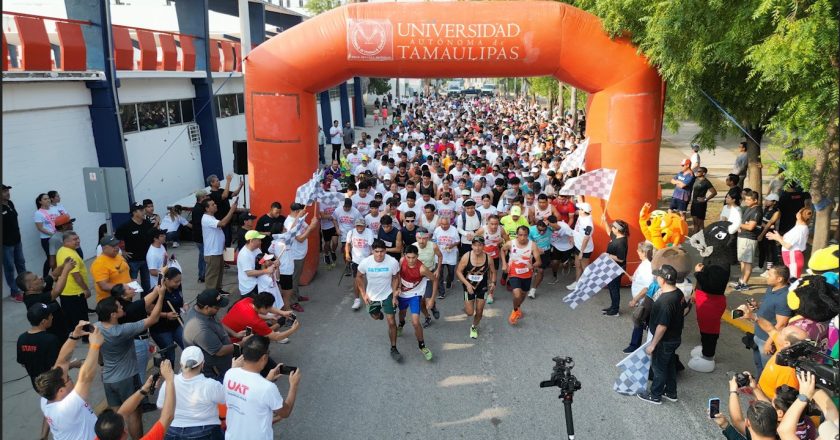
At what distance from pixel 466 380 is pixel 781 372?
3112 millimetres

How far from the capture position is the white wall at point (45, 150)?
9391mm

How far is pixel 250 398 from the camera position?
4121 millimetres

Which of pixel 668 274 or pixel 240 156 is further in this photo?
pixel 240 156

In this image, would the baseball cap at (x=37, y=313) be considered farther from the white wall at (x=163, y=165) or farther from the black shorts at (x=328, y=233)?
the white wall at (x=163, y=165)

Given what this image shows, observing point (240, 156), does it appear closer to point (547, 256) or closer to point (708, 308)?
point (547, 256)

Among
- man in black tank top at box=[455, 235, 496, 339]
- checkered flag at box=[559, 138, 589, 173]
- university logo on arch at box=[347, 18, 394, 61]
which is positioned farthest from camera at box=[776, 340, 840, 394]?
university logo on arch at box=[347, 18, 394, 61]

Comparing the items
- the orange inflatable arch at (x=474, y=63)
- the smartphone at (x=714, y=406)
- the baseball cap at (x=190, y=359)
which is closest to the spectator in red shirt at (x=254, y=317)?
the baseball cap at (x=190, y=359)

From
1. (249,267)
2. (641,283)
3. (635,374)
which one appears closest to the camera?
(635,374)

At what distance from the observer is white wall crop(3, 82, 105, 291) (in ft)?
30.8

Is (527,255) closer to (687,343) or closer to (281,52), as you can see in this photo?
(687,343)

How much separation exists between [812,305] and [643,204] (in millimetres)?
4092

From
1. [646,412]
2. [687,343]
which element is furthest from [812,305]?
[687,343]

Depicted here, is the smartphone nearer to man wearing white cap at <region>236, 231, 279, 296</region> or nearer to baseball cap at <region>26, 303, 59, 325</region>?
man wearing white cap at <region>236, 231, 279, 296</region>

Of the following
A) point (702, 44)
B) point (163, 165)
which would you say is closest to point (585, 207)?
point (702, 44)
